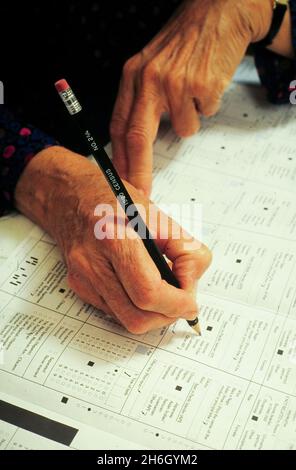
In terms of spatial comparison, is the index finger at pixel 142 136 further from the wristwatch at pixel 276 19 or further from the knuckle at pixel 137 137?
the wristwatch at pixel 276 19

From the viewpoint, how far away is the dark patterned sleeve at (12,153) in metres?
0.83

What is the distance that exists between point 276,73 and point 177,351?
0.63 m

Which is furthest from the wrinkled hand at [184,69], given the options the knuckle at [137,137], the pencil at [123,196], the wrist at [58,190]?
the pencil at [123,196]

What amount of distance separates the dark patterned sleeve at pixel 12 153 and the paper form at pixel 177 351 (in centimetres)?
5

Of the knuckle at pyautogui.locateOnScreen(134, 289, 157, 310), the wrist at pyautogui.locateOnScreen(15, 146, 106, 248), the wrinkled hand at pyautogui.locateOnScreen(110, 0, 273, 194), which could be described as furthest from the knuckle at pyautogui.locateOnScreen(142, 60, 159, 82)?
the knuckle at pyautogui.locateOnScreen(134, 289, 157, 310)

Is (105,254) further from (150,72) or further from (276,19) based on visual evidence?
(276,19)

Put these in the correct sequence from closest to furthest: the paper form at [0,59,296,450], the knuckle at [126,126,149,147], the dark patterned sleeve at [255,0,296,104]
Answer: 1. the paper form at [0,59,296,450]
2. the knuckle at [126,126,149,147]
3. the dark patterned sleeve at [255,0,296,104]

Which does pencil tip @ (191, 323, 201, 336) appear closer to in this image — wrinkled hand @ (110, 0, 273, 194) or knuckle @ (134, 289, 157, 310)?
knuckle @ (134, 289, 157, 310)

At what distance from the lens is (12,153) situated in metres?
0.83

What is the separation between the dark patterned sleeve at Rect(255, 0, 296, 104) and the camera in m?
0.98

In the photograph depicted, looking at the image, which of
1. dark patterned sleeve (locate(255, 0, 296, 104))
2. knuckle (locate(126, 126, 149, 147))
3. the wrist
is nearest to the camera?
the wrist

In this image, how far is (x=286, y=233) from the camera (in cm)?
75

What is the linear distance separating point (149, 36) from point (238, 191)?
39 cm

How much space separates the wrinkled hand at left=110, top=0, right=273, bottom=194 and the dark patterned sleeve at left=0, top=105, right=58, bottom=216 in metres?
0.14
